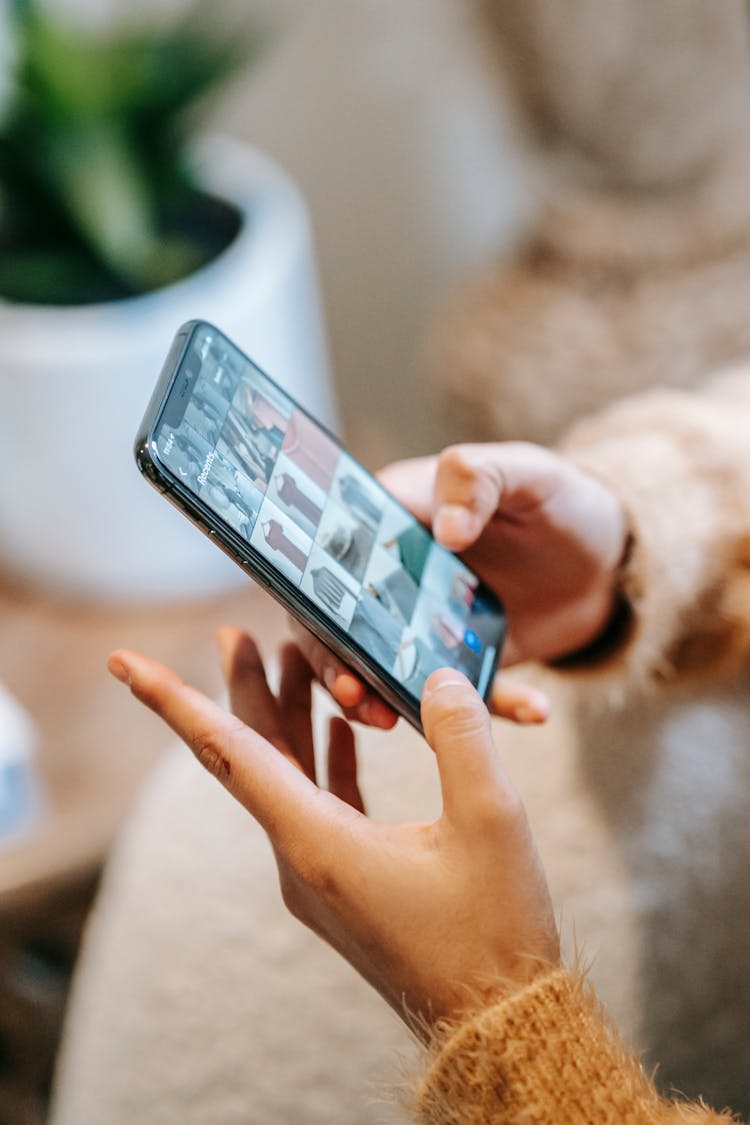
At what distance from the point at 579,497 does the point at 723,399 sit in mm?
171

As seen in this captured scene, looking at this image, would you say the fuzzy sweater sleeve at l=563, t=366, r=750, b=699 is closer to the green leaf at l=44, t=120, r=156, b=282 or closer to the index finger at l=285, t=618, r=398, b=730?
the index finger at l=285, t=618, r=398, b=730

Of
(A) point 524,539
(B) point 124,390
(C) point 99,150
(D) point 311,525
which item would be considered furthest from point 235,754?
(C) point 99,150

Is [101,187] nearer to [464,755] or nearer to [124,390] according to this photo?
[124,390]

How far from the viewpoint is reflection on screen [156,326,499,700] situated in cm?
44

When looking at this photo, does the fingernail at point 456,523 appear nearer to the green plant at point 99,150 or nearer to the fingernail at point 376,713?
the fingernail at point 376,713

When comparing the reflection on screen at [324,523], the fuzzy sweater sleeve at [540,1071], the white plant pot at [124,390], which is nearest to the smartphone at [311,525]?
the reflection on screen at [324,523]

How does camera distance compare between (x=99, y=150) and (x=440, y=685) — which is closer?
(x=440, y=685)

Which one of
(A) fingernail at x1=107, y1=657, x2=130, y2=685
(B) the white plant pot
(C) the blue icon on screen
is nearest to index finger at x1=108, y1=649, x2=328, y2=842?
(A) fingernail at x1=107, y1=657, x2=130, y2=685

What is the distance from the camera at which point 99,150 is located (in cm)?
73

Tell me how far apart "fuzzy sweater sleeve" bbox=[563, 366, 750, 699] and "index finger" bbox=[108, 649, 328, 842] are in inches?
9.1

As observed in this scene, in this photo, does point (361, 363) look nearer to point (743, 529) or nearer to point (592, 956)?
point (743, 529)

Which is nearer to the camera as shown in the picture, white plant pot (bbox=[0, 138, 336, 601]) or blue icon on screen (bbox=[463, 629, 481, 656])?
blue icon on screen (bbox=[463, 629, 481, 656])

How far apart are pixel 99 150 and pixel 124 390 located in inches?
6.4

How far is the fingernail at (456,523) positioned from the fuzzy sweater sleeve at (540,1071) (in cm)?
20
